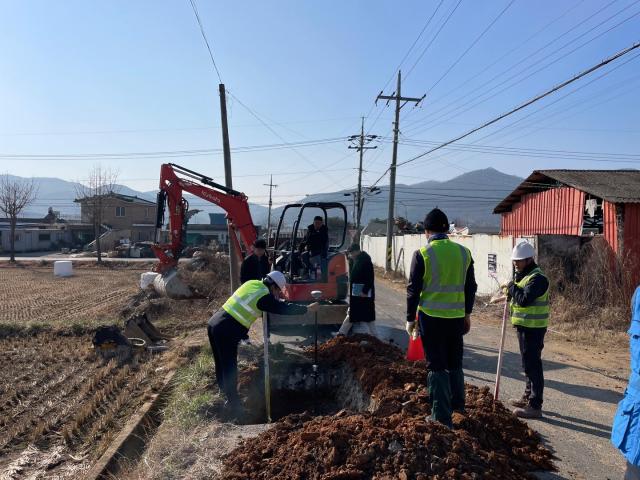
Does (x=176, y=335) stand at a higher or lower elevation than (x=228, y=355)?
lower

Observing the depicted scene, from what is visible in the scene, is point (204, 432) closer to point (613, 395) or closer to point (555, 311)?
point (613, 395)

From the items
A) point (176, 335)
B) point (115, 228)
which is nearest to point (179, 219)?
Result: point (176, 335)

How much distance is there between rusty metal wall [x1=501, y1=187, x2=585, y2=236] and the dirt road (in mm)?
5175

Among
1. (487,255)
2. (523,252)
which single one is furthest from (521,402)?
(487,255)

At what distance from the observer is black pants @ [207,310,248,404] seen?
5.81 meters

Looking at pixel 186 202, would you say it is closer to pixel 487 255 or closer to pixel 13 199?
pixel 487 255

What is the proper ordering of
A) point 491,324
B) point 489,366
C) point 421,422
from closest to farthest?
point 421,422 < point 489,366 < point 491,324

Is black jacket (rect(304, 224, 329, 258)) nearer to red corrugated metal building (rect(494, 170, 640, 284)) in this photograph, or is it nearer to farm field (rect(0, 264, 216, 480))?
farm field (rect(0, 264, 216, 480))

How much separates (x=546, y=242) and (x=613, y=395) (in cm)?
692

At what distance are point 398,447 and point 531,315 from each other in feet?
8.38

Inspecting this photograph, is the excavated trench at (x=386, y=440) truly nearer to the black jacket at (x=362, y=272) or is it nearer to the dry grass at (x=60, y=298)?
the black jacket at (x=362, y=272)

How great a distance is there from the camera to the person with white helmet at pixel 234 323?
19.0ft

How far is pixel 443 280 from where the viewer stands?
420cm

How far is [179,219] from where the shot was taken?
12.7 m
